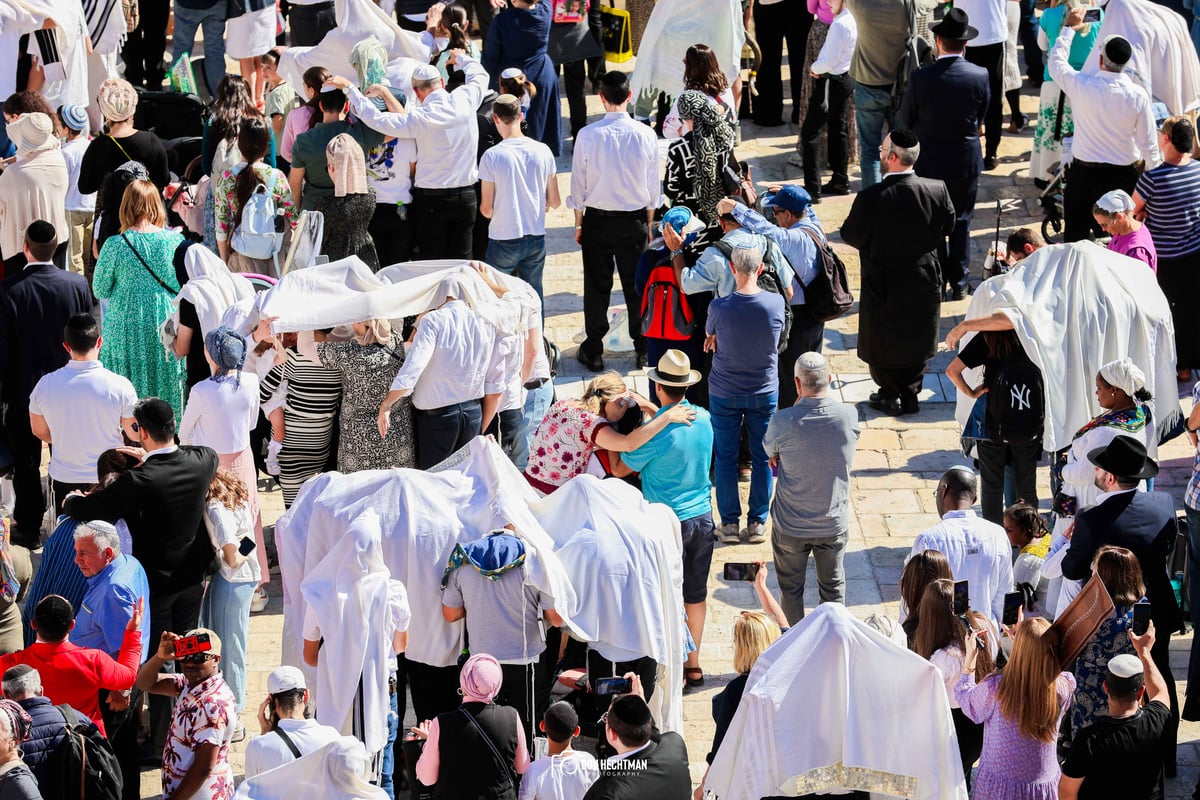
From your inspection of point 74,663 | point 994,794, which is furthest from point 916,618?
point 74,663

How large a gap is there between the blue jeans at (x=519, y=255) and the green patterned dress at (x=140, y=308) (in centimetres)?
230

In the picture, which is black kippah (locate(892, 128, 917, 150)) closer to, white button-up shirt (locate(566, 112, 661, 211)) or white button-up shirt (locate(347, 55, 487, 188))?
white button-up shirt (locate(566, 112, 661, 211))

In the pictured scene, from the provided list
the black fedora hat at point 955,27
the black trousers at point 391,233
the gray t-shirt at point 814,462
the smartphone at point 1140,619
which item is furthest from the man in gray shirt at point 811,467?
the black fedora hat at point 955,27

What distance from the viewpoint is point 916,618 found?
7.68m

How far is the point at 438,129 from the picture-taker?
11.9 meters

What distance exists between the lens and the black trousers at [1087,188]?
12.6m

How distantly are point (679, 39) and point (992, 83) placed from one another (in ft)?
8.50

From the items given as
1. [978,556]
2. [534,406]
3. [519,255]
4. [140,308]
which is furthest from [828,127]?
[978,556]

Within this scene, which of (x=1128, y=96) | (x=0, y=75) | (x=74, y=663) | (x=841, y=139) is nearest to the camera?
(x=74, y=663)

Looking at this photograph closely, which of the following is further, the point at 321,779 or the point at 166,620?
the point at 166,620

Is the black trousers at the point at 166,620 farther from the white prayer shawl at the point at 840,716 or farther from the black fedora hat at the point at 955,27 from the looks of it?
the black fedora hat at the point at 955,27

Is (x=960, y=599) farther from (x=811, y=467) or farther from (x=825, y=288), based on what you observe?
(x=825, y=288)

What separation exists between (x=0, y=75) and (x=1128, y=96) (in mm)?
7694

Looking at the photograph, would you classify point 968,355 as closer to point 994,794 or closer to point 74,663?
point 994,794
